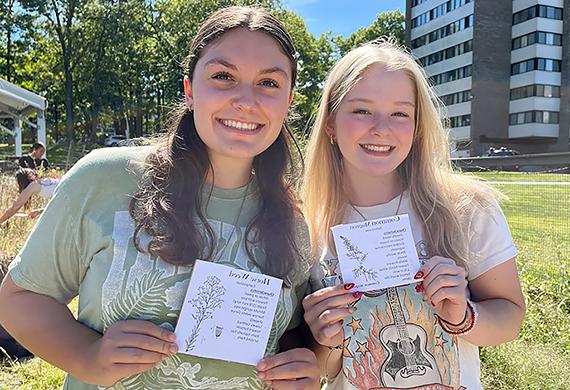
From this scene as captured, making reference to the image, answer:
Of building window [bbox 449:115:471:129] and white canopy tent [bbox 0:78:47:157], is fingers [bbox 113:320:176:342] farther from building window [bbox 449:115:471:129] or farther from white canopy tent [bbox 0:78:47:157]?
building window [bbox 449:115:471:129]

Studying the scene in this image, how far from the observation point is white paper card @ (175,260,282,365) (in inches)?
61.5

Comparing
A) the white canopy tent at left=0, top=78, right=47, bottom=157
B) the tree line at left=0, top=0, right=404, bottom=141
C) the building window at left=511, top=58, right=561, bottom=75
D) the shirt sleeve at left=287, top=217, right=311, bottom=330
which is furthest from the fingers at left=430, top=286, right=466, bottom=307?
the building window at left=511, top=58, right=561, bottom=75

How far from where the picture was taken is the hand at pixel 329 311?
1.79 metres

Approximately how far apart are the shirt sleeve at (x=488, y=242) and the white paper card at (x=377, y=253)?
0.95 feet

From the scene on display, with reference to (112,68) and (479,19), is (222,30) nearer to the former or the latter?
(112,68)

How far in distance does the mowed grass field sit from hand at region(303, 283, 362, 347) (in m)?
1.55

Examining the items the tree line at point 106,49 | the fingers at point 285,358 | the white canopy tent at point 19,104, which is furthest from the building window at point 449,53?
the fingers at point 285,358

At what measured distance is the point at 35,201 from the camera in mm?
9445

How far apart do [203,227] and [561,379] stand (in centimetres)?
302

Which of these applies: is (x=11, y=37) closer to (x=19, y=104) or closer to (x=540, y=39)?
(x=19, y=104)

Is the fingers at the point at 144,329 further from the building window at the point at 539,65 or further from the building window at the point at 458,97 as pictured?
the building window at the point at 539,65

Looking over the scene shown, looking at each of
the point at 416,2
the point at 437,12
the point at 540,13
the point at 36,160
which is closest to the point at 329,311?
the point at 36,160

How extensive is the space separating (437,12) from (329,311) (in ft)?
183

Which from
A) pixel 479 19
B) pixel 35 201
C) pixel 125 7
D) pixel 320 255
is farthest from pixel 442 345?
pixel 479 19
